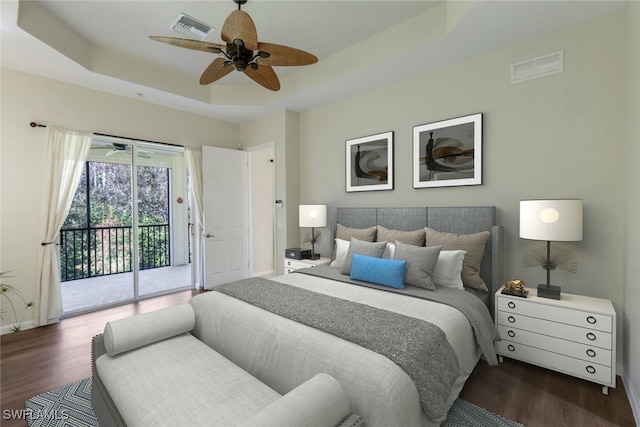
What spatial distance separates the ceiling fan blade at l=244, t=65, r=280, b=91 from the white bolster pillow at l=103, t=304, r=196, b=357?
1943mm

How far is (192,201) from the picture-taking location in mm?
4719

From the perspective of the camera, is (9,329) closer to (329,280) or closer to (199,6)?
(329,280)

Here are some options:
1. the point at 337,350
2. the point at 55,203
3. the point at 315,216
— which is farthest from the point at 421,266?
the point at 55,203

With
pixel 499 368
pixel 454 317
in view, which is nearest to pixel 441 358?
pixel 454 317

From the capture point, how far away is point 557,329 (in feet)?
7.07

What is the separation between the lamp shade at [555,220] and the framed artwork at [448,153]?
0.71 metres

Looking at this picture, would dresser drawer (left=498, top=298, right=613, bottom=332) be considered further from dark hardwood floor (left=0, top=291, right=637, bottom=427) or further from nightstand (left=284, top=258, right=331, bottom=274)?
nightstand (left=284, top=258, right=331, bottom=274)

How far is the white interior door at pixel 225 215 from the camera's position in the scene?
182 inches

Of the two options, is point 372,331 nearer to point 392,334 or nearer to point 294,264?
point 392,334

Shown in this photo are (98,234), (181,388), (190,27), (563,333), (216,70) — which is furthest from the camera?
(98,234)

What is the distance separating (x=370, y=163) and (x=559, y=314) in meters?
2.42

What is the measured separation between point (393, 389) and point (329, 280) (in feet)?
5.11

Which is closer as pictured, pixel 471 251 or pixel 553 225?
pixel 553 225

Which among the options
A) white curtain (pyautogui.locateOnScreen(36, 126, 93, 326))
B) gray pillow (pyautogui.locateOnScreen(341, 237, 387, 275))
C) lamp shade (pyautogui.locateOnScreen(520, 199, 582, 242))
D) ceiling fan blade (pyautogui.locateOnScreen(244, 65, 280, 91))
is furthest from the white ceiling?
gray pillow (pyautogui.locateOnScreen(341, 237, 387, 275))
